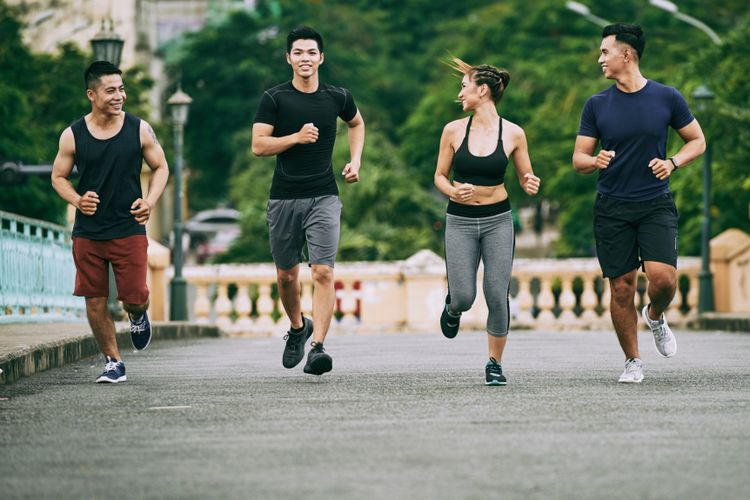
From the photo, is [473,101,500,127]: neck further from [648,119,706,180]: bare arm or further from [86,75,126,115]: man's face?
[86,75,126,115]: man's face

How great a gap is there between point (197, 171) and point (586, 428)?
195 feet

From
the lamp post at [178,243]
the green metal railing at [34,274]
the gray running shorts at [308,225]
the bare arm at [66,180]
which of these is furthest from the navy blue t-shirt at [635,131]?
the lamp post at [178,243]

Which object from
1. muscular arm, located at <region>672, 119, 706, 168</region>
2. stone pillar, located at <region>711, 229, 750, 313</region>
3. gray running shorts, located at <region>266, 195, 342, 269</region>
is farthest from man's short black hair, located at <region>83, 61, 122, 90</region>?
stone pillar, located at <region>711, 229, 750, 313</region>

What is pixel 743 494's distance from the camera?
600 centimetres

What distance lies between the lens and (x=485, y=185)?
10391 mm

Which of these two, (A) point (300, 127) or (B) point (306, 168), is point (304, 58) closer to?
(A) point (300, 127)

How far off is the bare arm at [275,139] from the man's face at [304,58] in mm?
334

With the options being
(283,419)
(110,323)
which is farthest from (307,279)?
(283,419)

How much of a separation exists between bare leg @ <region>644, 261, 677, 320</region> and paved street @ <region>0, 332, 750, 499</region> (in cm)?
46

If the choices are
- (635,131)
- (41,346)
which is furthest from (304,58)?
(41,346)

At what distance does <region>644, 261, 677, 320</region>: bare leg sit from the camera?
10266 millimetres

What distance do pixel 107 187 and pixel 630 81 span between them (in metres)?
2.98

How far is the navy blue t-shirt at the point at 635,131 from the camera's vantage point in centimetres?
1018

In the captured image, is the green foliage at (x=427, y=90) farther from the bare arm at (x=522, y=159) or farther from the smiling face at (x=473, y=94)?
the smiling face at (x=473, y=94)
